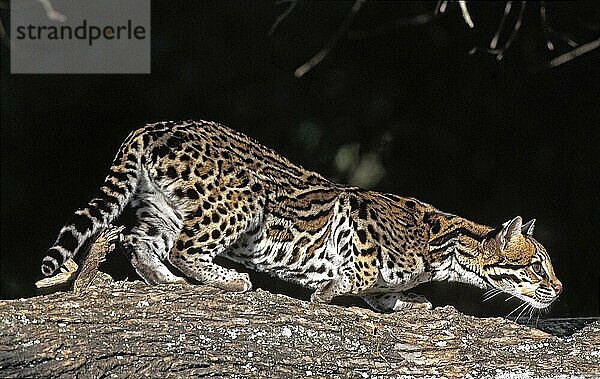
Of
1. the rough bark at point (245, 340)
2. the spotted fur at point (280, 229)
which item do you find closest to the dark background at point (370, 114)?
the spotted fur at point (280, 229)

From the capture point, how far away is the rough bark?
509 cm

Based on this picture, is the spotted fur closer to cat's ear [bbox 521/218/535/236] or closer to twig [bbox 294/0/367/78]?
cat's ear [bbox 521/218/535/236]

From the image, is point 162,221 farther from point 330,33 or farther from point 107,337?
point 330,33

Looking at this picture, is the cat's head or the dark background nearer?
the cat's head

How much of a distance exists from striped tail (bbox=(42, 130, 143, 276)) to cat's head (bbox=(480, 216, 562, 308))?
2.46 m

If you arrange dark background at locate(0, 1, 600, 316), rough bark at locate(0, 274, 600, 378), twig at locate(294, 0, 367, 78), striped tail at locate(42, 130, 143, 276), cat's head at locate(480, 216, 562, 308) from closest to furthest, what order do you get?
rough bark at locate(0, 274, 600, 378) → twig at locate(294, 0, 367, 78) → striped tail at locate(42, 130, 143, 276) → cat's head at locate(480, 216, 562, 308) → dark background at locate(0, 1, 600, 316)

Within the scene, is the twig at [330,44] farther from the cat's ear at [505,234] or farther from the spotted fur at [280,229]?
the cat's ear at [505,234]

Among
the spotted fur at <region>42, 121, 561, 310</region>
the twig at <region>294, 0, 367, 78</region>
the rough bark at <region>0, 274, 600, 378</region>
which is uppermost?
the twig at <region>294, 0, 367, 78</region>

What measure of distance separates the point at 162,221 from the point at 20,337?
6.65 feet

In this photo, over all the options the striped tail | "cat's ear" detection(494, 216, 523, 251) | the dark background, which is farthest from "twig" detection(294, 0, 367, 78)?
the dark background

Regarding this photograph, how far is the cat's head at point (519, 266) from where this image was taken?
7.03 m

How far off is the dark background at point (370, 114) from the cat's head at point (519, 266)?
10.2 ft

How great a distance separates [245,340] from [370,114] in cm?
514

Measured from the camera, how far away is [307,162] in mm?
10219
